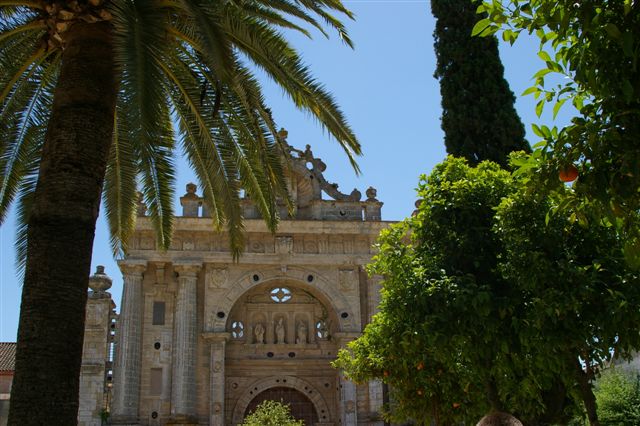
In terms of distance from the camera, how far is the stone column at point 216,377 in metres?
24.7

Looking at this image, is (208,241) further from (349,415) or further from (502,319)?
(502,319)

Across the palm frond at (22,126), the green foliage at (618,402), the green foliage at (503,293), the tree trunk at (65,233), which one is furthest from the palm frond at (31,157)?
the green foliage at (618,402)

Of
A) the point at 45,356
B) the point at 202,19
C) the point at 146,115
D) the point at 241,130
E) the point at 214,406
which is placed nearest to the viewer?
the point at 45,356

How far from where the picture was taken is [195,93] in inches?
451

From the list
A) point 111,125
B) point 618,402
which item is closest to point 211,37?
point 111,125

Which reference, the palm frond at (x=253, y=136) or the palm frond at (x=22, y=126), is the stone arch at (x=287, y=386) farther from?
the palm frond at (x=22, y=126)

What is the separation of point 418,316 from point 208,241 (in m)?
16.0

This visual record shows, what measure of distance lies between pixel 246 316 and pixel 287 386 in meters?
2.95

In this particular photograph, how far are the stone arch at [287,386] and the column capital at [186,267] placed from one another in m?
4.60

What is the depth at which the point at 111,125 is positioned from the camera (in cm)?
916

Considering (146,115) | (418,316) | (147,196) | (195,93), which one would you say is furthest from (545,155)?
(147,196)

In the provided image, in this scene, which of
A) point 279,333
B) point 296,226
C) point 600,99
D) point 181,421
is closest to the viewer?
point 600,99

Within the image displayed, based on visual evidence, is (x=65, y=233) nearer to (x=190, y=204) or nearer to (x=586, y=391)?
(x=586, y=391)

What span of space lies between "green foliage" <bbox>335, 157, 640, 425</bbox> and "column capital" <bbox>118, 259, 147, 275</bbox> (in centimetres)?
1343
